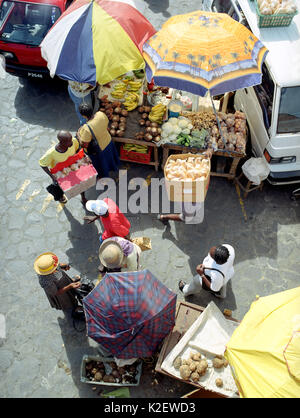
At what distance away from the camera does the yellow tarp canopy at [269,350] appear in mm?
3496

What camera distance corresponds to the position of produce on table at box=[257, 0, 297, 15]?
6500 mm

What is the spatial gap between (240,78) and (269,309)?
3.84 m

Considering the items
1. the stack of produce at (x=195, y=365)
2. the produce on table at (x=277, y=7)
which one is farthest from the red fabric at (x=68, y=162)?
the produce on table at (x=277, y=7)

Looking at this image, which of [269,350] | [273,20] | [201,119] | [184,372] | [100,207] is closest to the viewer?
[269,350]

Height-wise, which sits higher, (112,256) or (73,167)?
(73,167)

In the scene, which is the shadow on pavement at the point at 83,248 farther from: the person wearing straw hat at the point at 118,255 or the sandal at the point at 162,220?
the sandal at the point at 162,220

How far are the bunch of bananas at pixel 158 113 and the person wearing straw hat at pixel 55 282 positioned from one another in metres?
3.46

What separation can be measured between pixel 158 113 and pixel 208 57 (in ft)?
5.43

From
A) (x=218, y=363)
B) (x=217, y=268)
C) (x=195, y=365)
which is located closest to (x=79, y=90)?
(x=217, y=268)

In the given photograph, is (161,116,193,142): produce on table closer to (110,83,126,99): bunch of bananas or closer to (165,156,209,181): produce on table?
(165,156,209,181): produce on table

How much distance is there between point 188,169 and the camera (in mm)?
6391

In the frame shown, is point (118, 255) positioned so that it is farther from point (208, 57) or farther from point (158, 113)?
point (208, 57)

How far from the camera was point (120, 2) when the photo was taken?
22.0 ft

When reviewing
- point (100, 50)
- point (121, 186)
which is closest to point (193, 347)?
point (121, 186)
